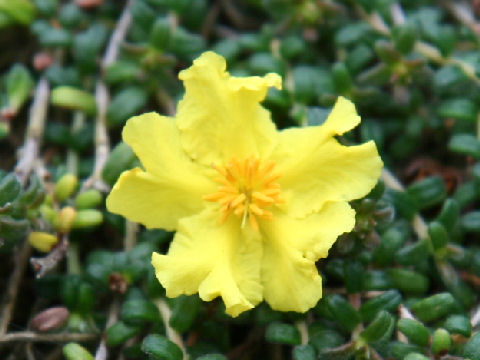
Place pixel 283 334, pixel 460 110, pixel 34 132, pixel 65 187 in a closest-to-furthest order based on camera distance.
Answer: pixel 283 334 < pixel 65 187 < pixel 460 110 < pixel 34 132

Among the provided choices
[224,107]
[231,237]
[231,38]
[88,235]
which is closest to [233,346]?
[231,237]

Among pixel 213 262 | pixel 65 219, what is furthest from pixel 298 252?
pixel 65 219

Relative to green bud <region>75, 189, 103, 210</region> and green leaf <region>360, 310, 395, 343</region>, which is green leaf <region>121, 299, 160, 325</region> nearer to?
green bud <region>75, 189, 103, 210</region>

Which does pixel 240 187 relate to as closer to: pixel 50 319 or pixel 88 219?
pixel 88 219

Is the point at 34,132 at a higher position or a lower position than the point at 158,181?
lower

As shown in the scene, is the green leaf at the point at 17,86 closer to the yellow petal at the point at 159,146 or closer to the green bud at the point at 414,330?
the yellow petal at the point at 159,146

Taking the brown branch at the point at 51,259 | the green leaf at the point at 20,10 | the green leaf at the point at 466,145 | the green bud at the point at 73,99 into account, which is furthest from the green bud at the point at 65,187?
the green leaf at the point at 466,145
